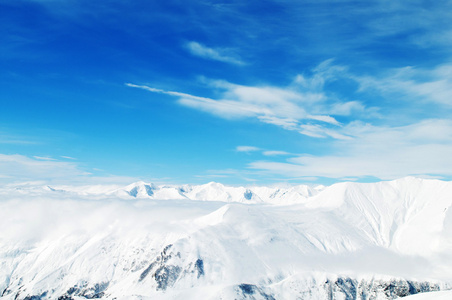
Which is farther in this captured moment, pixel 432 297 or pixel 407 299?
pixel 407 299
